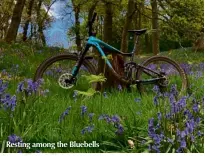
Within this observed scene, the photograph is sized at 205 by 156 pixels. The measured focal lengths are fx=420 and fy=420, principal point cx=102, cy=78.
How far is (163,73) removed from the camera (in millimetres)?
5844

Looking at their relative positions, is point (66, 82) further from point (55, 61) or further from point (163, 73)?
point (163, 73)

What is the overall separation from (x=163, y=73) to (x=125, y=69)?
57 cm

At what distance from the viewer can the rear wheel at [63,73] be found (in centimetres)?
550

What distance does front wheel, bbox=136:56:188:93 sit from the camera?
575 centimetres

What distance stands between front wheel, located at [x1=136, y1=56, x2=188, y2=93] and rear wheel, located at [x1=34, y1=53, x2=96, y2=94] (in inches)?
28.3

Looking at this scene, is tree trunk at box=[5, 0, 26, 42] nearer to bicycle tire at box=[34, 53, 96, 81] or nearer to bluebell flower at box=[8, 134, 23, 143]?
bicycle tire at box=[34, 53, 96, 81]

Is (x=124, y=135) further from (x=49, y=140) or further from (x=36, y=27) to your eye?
(x=36, y=27)

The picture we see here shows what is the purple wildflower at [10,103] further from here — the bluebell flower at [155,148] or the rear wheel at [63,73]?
the rear wheel at [63,73]

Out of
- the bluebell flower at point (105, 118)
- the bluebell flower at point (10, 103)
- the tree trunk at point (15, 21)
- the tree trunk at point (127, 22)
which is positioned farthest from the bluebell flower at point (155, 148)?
the tree trunk at point (15, 21)

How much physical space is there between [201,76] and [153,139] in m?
3.33

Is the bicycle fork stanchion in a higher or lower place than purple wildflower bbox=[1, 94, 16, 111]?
higher

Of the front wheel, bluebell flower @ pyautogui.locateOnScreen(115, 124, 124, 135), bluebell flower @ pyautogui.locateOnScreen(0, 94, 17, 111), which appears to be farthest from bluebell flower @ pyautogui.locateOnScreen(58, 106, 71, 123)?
the front wheel

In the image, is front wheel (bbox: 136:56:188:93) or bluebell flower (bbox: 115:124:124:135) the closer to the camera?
bluebell flower (bbox: 115:124:124:135)

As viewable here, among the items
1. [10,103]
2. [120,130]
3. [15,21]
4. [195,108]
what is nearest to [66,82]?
[10,103]
